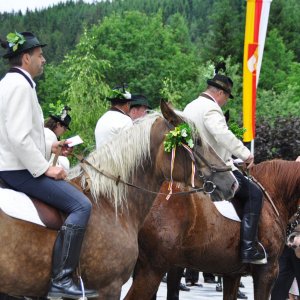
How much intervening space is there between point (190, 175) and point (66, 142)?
45.6 inches

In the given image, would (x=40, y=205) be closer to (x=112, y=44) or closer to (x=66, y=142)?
(x=66, y=142)

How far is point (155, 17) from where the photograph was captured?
8112 cm

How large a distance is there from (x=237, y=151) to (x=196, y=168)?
236 centimetres

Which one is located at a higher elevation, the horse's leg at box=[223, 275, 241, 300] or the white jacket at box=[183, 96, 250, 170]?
the white jacket at box=[183, 96, 250, 170]

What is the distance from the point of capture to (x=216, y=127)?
9938mm

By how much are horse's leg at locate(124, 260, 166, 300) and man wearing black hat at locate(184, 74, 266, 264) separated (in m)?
1.15

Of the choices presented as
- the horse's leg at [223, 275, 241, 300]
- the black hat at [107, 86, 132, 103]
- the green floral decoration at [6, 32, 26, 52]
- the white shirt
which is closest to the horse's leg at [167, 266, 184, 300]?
the horse's leg at [223, 275, 241, 300]

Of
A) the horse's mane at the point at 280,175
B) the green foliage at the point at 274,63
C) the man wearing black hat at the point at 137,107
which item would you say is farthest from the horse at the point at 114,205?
the green foliage at the point at 274,63

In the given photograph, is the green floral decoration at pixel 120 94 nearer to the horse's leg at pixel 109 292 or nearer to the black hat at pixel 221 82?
the black hat at pixel 221 82

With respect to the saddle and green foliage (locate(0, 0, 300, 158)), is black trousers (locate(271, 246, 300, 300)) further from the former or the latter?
green foliage (locate(0, 0, 300, 158))

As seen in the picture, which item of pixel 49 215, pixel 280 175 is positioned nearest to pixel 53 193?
pixel 49 215

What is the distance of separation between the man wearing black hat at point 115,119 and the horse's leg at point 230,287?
231 cm

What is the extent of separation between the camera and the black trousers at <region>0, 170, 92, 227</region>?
7.11 meters

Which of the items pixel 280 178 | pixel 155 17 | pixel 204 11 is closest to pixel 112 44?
pixel 155 17
